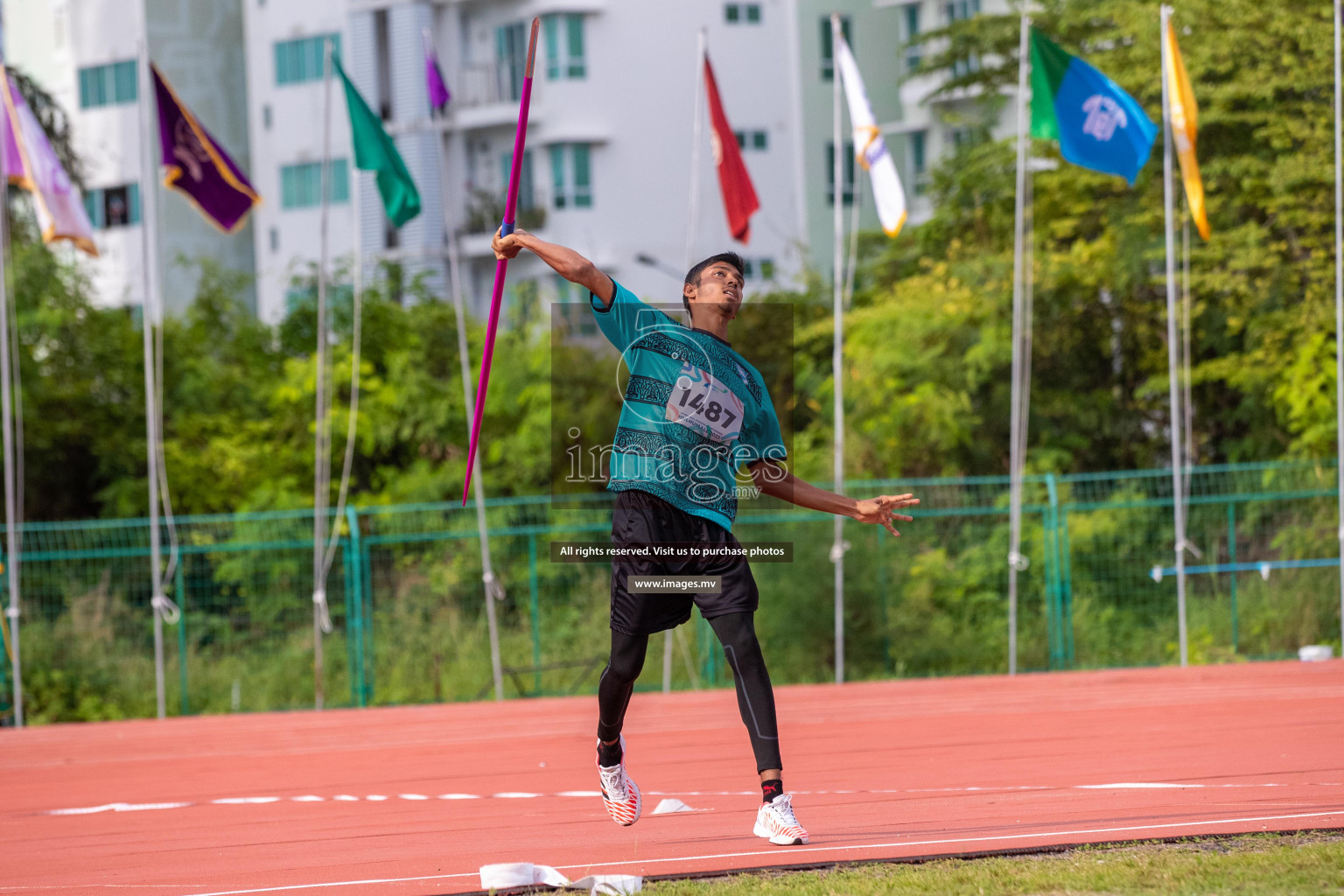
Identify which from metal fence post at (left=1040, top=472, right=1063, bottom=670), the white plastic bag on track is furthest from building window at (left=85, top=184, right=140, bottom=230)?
the white plastic bag on track

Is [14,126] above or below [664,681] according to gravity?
above

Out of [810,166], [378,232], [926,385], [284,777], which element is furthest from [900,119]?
[284,777]

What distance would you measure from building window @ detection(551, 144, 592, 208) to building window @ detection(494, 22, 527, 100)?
67.9 inches

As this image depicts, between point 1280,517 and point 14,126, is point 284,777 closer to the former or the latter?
point 14,126

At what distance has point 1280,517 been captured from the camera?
1669 centimetres

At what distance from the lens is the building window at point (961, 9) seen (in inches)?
1457

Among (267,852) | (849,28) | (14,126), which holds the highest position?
(849,28)

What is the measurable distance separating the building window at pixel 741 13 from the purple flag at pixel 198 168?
2373 cm

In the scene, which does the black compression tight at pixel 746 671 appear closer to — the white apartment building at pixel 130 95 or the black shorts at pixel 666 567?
the black shorts at pixel 666 567

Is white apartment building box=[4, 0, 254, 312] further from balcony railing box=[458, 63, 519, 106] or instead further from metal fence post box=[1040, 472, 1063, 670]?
metal fence post box=[1040, 472, 1063, 670]

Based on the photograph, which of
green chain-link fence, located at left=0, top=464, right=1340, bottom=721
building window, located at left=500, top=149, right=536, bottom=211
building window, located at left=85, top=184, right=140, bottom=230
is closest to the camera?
green chain-link fence, located at left=0, top=464, right=1340, bottom=721

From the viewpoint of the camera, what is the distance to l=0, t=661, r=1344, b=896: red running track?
213 inches

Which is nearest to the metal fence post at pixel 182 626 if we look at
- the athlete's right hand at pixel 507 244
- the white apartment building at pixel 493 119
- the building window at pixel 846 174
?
the athlete's right hand at pixel 507 244

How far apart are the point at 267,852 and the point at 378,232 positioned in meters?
31.3
